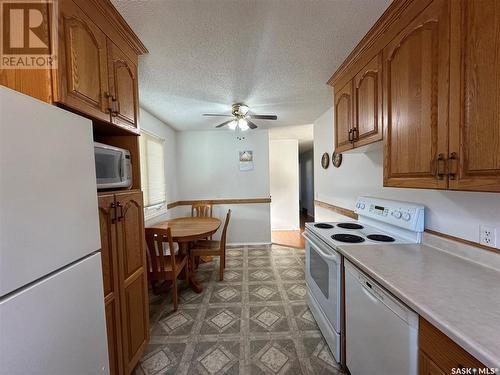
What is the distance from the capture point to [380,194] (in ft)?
6.50

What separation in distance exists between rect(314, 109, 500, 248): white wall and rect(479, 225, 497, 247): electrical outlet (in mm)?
21

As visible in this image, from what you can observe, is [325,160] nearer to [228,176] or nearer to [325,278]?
[228,176]

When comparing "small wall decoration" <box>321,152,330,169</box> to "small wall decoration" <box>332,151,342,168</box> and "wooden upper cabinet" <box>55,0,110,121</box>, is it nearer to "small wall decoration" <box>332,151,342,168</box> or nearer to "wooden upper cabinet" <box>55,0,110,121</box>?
"small wall decoration" <box>332,151,342,168</box>

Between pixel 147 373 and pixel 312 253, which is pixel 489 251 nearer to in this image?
pixel 312 253

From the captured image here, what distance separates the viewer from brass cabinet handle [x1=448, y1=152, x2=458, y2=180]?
3.10ft

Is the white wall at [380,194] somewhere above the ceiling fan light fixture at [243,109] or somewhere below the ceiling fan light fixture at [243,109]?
below

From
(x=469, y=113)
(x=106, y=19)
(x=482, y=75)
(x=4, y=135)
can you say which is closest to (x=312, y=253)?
(x=469, y=113)

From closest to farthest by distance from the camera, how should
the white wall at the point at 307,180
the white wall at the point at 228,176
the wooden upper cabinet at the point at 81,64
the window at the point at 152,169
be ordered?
the wooden upper cabinet at the point at 81,64 → the window at the point at 152,169 → the white wall at the point at 228,176 → the white wall at the point at 307,180

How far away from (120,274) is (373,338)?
146 cm

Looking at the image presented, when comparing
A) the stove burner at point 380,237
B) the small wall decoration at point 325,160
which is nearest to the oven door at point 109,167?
the stove burner at point 380,237

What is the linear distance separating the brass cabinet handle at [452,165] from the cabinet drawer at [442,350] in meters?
0.64

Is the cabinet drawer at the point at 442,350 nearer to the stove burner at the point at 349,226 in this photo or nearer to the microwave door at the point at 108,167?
the stove burner at the point at 349,226

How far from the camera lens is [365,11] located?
4.05 feet

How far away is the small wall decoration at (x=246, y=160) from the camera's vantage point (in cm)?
411
